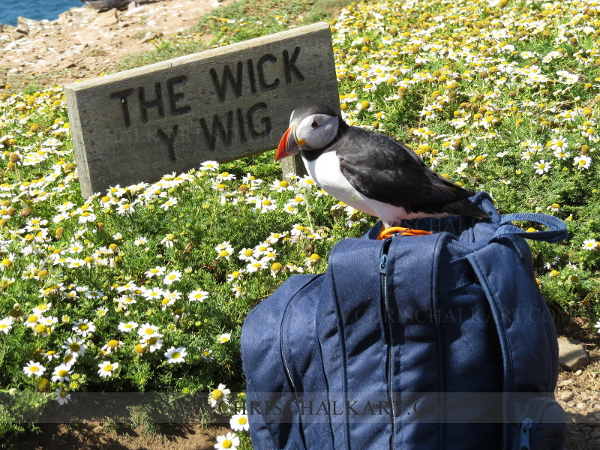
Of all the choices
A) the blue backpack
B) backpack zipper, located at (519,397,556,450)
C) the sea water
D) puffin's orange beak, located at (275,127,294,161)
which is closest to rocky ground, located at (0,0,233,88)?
puffin's orange beak, located at (275,127,294,161)

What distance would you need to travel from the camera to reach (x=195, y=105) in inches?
186

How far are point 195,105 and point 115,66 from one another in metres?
4.40

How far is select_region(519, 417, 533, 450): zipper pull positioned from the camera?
2018 millimetres

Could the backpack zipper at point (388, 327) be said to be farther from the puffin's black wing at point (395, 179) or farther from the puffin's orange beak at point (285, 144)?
the puffin's orange beak at point (285, 144)

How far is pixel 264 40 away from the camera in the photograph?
4.81 meters

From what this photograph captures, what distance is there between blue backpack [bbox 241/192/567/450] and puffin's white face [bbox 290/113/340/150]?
107 centimetres

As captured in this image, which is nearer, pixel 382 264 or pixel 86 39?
pixel 382 264

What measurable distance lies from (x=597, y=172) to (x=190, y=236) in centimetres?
245

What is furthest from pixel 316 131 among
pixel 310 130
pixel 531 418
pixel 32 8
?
pixel 32 8

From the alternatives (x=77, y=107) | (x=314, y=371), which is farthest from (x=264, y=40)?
(x=314, y=371)

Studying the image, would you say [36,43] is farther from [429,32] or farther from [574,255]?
[574,255]

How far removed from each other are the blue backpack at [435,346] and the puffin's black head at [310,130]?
108 cm

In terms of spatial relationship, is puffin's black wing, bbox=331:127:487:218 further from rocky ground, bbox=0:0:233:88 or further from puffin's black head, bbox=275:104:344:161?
rocky ground, bbox=0:0:233:88

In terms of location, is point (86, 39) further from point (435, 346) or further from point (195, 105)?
point (435, 346)
